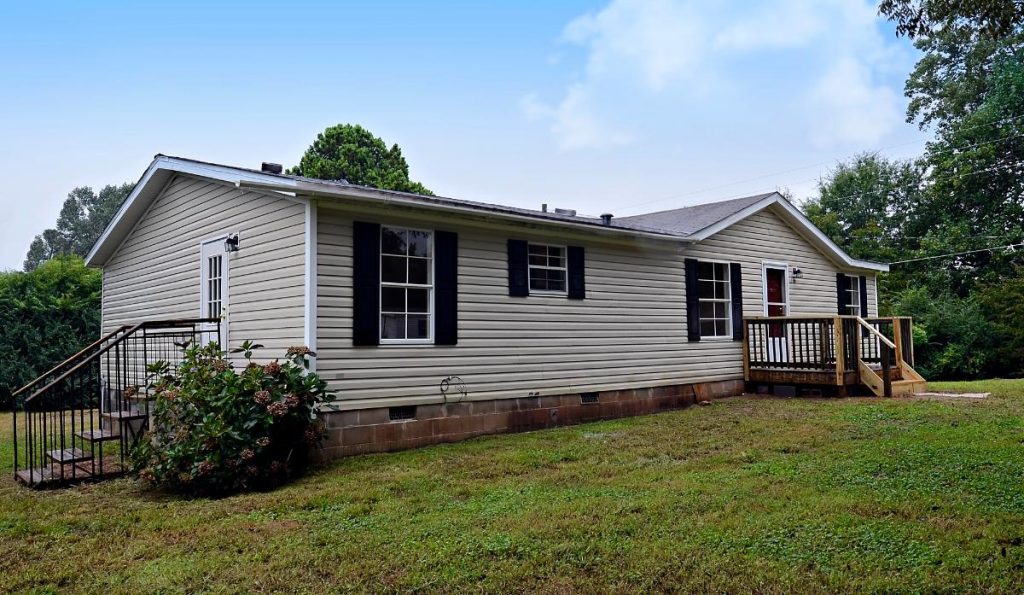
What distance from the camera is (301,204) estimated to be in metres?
7.11

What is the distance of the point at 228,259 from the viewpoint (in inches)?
335

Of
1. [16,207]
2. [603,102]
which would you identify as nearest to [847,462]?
[603,102]

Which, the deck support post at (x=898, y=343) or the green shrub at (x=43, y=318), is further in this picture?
the green shrub at (x=43, y=318)

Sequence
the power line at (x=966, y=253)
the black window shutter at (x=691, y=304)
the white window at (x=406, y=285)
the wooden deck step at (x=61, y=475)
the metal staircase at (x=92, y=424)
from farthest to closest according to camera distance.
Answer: the power line at (x=966, y=253)
the black window shutter at (x=691, y=304)
the white window at (x=406, y=285)
the metal staircase at (x=92, y=424)
the wooden deck step at (x=61, y=475)

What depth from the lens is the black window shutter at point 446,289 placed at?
7.97m

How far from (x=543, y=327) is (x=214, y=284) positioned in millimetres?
4431

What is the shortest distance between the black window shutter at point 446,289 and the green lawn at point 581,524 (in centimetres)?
152

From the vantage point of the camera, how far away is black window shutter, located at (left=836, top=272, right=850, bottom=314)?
14109mm

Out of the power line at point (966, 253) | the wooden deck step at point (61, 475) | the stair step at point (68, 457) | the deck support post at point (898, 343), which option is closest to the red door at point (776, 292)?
the deck support post at point (898, 343)

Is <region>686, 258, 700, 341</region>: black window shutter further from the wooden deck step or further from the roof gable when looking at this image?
the wooden deck step

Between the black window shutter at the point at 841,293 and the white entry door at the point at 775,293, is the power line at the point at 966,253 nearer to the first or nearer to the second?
the black window shutter at the point at 841,293

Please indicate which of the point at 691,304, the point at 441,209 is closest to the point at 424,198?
the point at 441,209

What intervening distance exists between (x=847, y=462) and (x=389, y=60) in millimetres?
12008

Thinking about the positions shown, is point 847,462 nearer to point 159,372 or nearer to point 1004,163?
point 159,372
